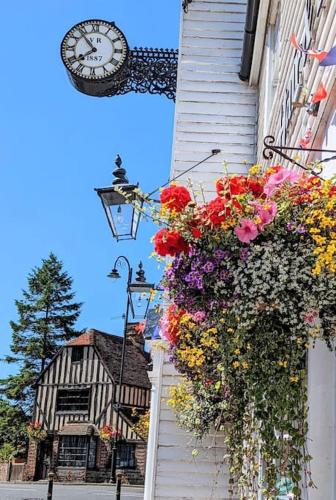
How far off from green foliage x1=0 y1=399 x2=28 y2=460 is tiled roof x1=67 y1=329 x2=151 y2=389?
1107 centimetres

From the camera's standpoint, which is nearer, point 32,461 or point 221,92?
point 221,92

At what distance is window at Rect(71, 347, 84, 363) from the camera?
36131mm

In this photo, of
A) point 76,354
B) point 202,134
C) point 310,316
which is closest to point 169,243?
point 310,316

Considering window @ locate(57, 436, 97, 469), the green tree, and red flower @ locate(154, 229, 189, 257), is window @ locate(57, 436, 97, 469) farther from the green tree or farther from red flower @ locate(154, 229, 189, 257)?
red flower @ locate(154, 229, 189, 257)

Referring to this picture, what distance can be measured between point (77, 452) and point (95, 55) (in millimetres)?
29039

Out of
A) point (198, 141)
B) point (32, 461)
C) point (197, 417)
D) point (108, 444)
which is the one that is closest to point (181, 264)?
point (197, 417)

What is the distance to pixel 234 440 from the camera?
11.1 ft

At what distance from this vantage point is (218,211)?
3070 millimetres

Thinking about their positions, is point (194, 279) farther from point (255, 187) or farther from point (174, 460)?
point (174, 460)

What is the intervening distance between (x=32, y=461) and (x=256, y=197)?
34.8m

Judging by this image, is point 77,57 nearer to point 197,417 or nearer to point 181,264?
point 197,417

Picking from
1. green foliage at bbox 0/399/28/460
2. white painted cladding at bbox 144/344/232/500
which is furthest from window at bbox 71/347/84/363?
white painted cladding at bbox 144/344/232/500

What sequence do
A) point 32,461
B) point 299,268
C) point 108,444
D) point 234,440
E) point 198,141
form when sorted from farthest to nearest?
point 32,461 → point 108,444 → point 198,141 → point 234,440 → point 299,268

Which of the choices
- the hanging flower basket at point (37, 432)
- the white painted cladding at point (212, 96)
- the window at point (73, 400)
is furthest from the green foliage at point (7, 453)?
the white painted cladding at point (212, 96)
